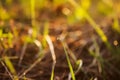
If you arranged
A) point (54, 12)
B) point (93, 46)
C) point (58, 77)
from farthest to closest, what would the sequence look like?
point (54, 12), point (93, 46), point (58, 77)

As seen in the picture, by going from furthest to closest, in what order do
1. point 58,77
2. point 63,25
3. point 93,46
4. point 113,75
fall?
point 63,25 < point 93,46 < point 113,75 < point 58,77

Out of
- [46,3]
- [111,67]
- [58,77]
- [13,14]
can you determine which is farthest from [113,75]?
[46,3]

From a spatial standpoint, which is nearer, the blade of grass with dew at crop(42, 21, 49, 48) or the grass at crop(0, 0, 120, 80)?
the grass at crop(0, 0, 120, 80)

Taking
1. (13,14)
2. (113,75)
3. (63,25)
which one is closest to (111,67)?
(113,75)

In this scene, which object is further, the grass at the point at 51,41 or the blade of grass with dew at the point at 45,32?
the blade of grass with dew at the point at 45,32

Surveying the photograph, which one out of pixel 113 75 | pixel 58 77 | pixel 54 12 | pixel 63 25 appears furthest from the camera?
pixel 54 12

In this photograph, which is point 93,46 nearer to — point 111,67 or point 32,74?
point 111,67

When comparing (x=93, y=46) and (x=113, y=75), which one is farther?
(x=93, y=46)

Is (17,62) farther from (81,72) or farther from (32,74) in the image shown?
(81,72)

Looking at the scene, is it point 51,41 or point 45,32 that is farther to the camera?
point 45,32
